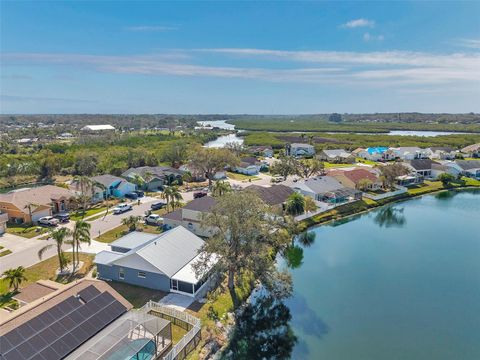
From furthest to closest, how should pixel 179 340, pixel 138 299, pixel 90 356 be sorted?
pixel 138 299, pixel 179 340, pixel 90 356

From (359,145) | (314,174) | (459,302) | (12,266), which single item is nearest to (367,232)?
(459,302)

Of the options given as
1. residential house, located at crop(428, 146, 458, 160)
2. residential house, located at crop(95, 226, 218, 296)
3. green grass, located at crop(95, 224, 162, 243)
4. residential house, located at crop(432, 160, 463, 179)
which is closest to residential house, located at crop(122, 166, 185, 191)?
green grass, located at crop(95, 224, 162, 243)

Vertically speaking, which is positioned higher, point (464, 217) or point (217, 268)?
point (217, 268)

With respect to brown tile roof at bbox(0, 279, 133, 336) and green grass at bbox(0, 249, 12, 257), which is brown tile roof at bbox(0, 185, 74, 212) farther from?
brown tile roof at bbox(0, 279, 133, 336)

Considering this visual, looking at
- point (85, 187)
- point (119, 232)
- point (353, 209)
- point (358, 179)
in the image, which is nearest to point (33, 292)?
point (119, 232)

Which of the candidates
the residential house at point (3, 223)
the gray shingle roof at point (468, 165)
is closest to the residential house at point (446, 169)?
the gray shingle roof at point (468, 165)

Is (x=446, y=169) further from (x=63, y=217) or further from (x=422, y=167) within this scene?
(x=63, y=217)

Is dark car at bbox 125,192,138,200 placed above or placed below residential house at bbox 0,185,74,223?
below

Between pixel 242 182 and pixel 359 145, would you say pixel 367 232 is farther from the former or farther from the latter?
pixel 359 145
